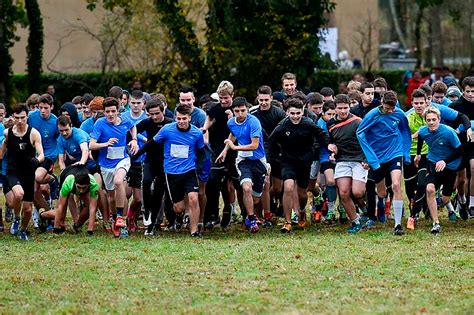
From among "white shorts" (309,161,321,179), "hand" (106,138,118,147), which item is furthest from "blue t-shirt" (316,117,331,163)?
"hand" (106,138,118,147)

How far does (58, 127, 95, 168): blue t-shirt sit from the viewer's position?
16375 millimetres

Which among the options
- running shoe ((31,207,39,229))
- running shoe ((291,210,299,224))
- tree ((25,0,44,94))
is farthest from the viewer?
tree ((25,0,44,94))

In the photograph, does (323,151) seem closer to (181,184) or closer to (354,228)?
(354,228)

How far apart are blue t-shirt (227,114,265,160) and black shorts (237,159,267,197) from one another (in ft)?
0.28

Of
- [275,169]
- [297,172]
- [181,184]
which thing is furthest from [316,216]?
[181,184]

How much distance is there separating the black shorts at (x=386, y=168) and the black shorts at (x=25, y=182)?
494 centimetres

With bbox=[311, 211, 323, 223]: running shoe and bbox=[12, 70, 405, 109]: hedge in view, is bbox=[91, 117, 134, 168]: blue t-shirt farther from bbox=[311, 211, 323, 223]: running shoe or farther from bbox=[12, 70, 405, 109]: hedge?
bbox=[12, 70, 405, 109]: hedge

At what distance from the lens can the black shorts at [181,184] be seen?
51.0 ft

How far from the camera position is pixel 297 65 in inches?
1282

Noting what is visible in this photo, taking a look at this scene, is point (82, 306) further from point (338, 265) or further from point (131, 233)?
point (131, 233)

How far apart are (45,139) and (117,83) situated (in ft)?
59.1

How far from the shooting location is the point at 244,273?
12242mm

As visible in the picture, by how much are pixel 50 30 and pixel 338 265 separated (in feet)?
99.6

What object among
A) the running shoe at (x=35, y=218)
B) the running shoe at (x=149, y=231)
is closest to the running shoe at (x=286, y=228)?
the running shoe at (x=149, y=231)
